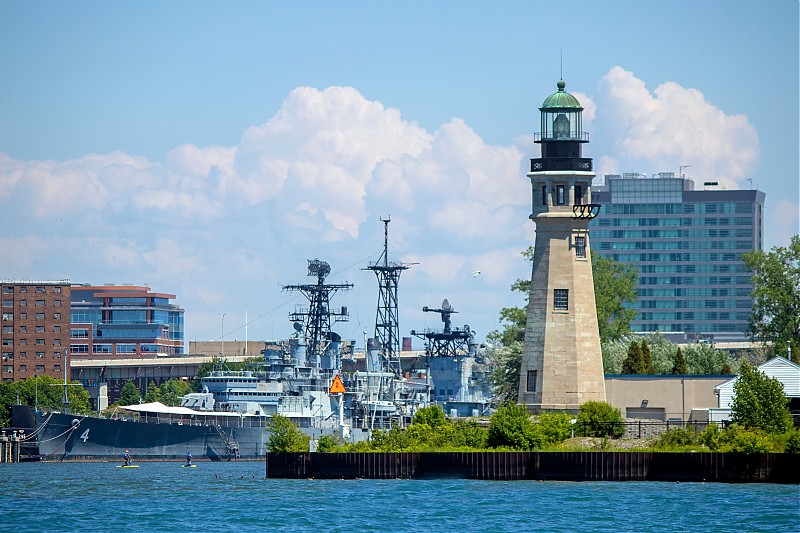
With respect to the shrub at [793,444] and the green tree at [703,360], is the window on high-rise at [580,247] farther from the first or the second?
the green tree at [703,360]

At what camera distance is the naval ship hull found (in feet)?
480

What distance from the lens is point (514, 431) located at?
81.5 m

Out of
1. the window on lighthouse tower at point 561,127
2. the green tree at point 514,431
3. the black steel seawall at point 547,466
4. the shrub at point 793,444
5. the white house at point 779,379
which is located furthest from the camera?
the window on lighthouse tower at point 561,127

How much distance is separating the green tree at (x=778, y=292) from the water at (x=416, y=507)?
150 ft

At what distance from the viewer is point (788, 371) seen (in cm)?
9088

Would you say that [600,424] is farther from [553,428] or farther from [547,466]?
[547,466]

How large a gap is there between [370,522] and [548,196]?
95.2 ft

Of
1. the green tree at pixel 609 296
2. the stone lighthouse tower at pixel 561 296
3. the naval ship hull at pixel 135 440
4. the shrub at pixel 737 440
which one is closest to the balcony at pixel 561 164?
the stone lighthouse tower at pixel 561 296

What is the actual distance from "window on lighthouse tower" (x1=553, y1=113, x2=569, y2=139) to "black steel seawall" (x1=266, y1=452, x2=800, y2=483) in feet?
64.1

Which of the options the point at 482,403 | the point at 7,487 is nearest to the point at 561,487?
the point at 7,487

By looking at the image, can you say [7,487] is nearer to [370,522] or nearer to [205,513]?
[205,513]

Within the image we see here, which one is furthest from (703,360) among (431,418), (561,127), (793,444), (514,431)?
(793,444)

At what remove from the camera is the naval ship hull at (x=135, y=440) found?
146 meters

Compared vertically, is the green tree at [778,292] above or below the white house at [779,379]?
above
